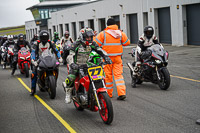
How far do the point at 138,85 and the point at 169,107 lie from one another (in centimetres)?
357

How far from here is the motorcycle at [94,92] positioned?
271 inches

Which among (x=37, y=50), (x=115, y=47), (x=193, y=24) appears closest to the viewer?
(x=115, y=47)

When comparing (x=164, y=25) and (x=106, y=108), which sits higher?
(x=164, y=25)

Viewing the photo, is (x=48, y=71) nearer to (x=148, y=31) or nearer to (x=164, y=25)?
(x=148, y=31)

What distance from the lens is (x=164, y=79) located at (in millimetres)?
10312

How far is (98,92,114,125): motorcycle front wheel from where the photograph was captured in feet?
22.2

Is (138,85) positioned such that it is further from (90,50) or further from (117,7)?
(117,7)

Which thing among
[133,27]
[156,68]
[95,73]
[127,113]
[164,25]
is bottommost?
[127,113]

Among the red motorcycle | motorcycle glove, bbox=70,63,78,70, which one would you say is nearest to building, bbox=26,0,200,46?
the red motorcycle

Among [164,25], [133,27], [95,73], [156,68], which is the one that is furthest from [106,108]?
[133,27]

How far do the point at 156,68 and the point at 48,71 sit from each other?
10.2 feet

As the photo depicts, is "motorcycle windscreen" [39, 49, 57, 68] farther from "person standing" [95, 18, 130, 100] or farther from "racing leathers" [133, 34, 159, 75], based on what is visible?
"racing leathers" [133, 34, 159, 75]

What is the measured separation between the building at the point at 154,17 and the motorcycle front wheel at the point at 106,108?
19.3 metres

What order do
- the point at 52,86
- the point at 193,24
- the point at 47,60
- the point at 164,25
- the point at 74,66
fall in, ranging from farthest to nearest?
the point at 164,25 → the point at 193,24 → the point at 47,60 → the point at 52,86 → the point at 74,66
